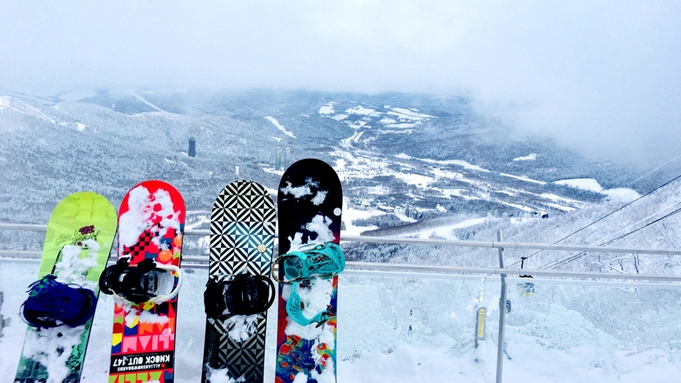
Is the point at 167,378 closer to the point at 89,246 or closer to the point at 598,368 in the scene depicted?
the point at 89,246

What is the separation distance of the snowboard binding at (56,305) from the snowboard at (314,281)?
2.46 feet

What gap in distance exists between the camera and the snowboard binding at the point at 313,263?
164 centimetres

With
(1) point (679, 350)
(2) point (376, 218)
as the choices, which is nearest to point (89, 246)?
(1) point (679, 350)

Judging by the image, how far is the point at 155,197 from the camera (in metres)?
1.81

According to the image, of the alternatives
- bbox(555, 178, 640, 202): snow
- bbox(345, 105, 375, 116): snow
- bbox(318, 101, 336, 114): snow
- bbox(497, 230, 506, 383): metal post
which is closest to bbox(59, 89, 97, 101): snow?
bbox(318, 101, 336, 114): snow

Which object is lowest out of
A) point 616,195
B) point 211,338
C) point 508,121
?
point 211,338

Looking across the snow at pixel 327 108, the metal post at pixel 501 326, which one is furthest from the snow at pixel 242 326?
the snow at pixel 327 108

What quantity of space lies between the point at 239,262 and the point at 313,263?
0.33 metres

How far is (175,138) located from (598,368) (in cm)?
1880

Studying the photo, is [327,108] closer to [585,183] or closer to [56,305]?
[585,183]

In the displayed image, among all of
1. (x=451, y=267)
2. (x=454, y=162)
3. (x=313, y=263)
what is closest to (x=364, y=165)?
(x=454, y=162)

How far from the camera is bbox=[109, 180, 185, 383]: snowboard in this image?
1.61 m

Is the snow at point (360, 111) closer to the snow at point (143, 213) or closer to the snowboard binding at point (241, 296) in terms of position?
the snow at point (143, 213)

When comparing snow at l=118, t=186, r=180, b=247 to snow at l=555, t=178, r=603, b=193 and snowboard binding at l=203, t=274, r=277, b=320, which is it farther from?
snow at l=555, t=178, r=603, b=193
